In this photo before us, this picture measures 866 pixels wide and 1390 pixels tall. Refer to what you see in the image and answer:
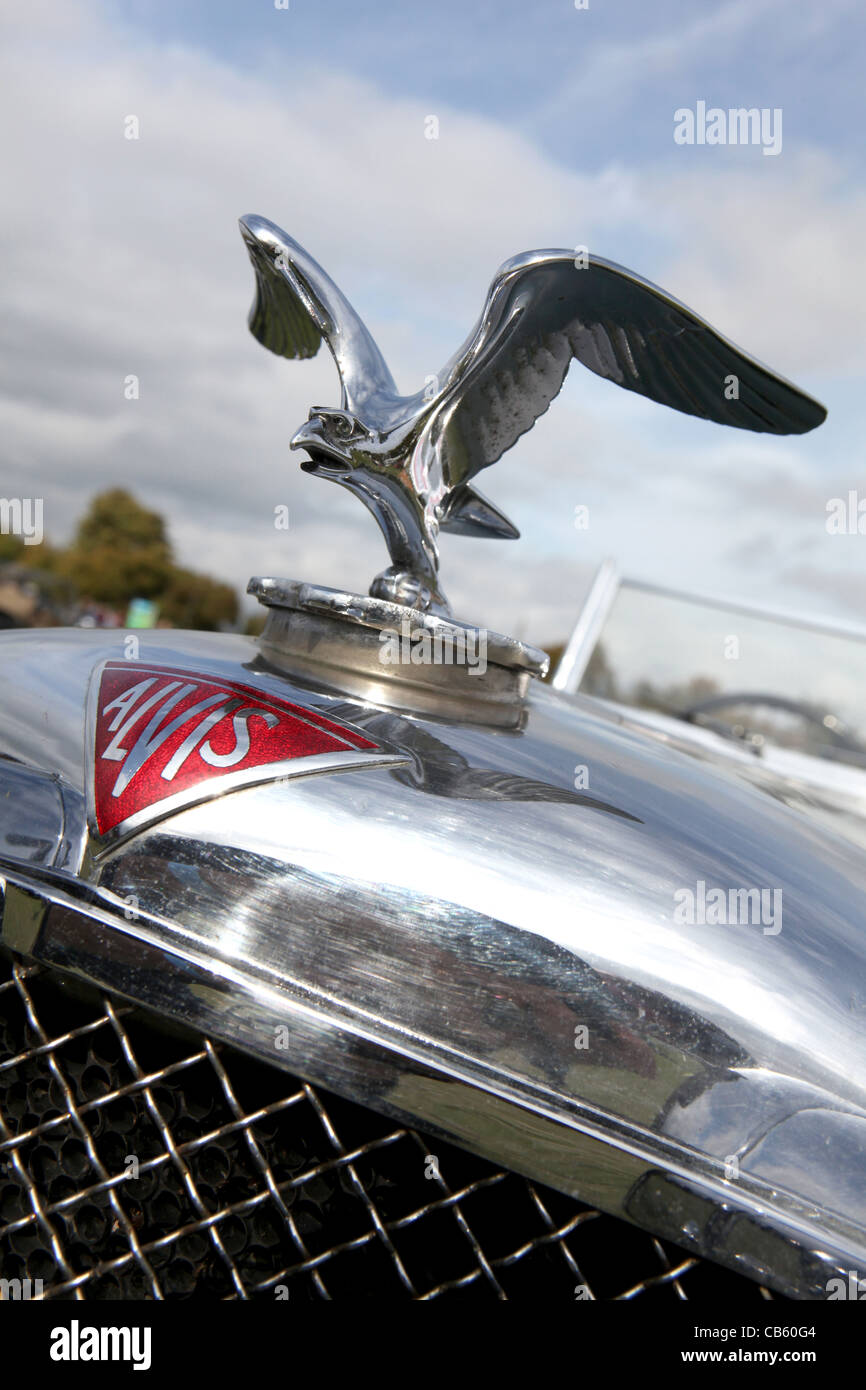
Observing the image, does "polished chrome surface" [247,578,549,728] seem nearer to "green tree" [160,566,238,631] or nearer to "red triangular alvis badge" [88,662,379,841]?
"red triangular alvis badge" [88,662,379,841]

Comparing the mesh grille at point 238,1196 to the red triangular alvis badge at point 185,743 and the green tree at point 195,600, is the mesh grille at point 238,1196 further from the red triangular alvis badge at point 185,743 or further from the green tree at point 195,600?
the green tree at point 195,600

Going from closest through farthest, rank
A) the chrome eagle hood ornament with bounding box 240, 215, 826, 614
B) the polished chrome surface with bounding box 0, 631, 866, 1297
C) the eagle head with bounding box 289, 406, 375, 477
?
the polished chrome surface with bounding box 0, 631, 866, 1297 < the chrome eagle hood ornament with bounding box 240, 215, 826, 614 < the eagle head with bounding box 289, 406, 375, 477

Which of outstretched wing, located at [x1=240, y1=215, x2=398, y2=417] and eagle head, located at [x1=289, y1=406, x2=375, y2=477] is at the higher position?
outstretched wing, located at [x1=240, y1=215, x2=398, y2=417]

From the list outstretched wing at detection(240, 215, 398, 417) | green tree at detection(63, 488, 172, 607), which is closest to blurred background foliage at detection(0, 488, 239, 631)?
green tree at detection(63, 488, 172, 607)

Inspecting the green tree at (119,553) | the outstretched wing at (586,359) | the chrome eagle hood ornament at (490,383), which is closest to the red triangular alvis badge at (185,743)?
the chrome eagle hood ornament at (490,383)

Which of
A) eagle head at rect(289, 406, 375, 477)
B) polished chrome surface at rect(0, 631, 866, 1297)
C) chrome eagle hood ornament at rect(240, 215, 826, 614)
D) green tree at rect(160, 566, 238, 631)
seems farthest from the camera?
green tree at rect(160, 566, 238, 631)

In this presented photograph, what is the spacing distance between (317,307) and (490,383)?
A: 37 cm

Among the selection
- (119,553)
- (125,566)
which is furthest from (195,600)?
(119,553)

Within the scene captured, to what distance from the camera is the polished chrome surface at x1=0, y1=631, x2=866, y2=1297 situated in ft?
3.13

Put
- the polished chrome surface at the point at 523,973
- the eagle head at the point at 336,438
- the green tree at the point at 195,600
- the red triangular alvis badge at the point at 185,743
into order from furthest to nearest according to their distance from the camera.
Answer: the green tree at the point at 195,600, the eagle head at the point at 336,438, the red triangular alvis badge at the point at 185,743, the polished chrome surface at the point at 523,973

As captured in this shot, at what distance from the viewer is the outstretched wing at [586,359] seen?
122cm

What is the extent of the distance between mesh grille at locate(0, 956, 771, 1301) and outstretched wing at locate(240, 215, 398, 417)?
84 cm

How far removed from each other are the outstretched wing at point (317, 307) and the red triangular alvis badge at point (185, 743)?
444 millimetres

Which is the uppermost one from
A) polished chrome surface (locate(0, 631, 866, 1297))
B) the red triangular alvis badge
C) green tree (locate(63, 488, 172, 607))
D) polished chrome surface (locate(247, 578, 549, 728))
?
green tree (locate(63, 488, 172, 607))
